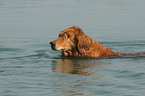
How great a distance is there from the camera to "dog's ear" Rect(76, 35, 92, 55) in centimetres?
1241

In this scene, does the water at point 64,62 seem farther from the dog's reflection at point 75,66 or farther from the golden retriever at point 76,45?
the golden retriever at point 76,45

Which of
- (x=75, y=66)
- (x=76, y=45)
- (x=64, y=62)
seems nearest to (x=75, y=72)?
(x=75, y=66)

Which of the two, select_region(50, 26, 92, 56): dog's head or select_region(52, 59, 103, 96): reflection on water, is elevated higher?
select_region(50, 26, 92, 56): dog's head

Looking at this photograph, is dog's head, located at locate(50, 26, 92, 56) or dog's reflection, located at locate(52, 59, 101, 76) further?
dog's head, located at locate(50, 26, 92, 56)

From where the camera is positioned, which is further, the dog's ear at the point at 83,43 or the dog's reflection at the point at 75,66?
the dog's ear at the point at 83,43

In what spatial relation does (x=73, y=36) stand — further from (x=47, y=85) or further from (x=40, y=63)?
(x=47, y=85)

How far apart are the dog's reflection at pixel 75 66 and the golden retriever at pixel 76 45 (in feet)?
1.02

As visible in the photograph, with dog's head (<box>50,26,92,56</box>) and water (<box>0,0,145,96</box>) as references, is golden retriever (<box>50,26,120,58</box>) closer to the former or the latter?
dog's head (<box>50,26,92,56</box>)

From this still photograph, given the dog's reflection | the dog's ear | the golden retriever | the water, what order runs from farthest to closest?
the dog's ear → the golden retriever → the dog's reflection → the water

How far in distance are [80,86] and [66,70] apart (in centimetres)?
200

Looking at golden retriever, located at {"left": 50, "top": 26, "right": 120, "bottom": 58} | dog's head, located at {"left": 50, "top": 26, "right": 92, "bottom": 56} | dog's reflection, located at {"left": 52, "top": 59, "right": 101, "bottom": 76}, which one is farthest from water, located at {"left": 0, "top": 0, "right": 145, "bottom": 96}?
dog's head, located at {"left": 50, "top": 26, "right": 92, "bottom": 56}

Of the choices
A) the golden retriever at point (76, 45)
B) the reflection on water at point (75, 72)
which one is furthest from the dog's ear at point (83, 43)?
the reflection on water at point (75, 72)

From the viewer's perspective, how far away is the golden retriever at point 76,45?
12.3 m

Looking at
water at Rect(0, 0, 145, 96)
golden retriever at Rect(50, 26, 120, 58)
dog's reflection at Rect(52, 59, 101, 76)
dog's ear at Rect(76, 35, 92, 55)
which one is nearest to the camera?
water at Rect(0, 0, 145, 96)
